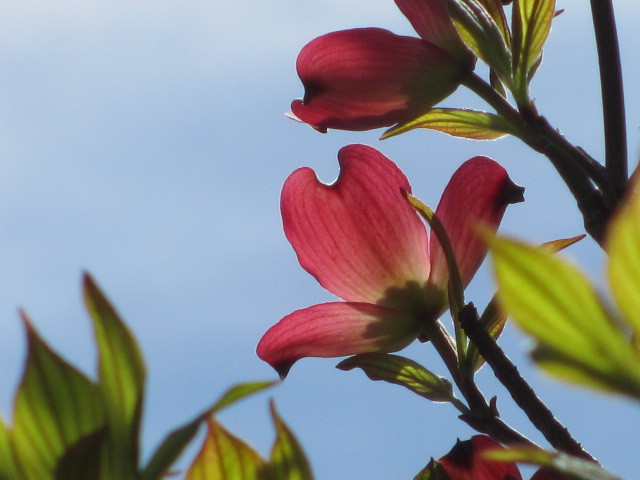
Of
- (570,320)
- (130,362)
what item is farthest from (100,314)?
(570,320)

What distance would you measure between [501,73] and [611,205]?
4.9 inches

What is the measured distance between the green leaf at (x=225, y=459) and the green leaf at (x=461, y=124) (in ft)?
1.07

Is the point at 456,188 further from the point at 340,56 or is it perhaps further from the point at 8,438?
the point at 8,438

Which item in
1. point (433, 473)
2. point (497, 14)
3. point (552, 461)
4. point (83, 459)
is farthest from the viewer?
point (497, 14)

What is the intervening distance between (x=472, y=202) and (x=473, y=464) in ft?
0.56

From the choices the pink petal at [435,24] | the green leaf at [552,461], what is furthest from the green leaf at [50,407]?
the pink petal at [435,24]

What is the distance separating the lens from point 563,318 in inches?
8.7

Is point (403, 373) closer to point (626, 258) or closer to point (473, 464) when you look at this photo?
point (473, 464)

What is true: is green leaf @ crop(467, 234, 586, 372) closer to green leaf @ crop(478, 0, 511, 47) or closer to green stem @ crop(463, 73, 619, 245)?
green stem @ crop(463, 73, 619, 245)

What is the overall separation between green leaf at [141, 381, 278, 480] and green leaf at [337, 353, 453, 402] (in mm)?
266

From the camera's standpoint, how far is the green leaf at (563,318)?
0.70 feet

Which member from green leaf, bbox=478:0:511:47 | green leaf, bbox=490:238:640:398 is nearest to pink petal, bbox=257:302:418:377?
green leaf, bbox=478:0:511:47

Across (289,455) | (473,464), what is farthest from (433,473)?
(289,455)

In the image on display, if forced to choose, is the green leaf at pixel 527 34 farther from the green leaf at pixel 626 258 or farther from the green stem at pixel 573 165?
the green leaf at pixel 626 258
